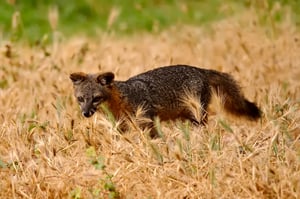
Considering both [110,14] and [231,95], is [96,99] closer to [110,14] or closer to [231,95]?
[231,95]

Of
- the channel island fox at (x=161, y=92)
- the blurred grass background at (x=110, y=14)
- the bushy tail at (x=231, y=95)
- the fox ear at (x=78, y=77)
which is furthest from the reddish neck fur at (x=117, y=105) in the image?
the blurred grass background at (x=110, y=14)

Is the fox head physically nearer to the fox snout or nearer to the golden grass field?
the fox snout

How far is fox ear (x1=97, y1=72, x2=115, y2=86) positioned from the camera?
27.3 feet

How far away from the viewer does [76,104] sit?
9.02 metres

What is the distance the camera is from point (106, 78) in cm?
836

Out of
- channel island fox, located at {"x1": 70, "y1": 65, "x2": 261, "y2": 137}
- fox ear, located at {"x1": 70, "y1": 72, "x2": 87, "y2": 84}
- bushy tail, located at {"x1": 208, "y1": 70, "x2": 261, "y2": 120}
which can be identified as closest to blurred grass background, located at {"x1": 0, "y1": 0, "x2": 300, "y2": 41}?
bushy tail, located at {"x1": 208, "y1": 70, "x2": 261, "y2": 120}

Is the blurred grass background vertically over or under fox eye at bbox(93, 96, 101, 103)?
over

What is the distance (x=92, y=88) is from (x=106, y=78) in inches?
5.3

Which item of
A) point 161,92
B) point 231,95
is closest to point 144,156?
point 161,92

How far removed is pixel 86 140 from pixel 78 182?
475 millimetres

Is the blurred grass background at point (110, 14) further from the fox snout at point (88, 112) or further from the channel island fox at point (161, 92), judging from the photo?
the fox snout at point (88, 112)

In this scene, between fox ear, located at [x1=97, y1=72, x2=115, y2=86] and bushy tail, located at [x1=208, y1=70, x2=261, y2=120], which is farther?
bushy tail, located at [x1=208, y1=70, x2=261, y2=120]

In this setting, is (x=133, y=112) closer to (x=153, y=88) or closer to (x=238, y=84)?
(x=153, y=88)

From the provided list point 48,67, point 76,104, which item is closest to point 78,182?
point 76,104
